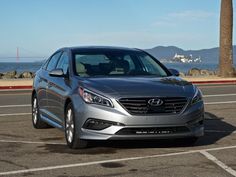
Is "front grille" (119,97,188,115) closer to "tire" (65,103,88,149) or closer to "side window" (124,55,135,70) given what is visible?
"tire" (65,103,88,149)

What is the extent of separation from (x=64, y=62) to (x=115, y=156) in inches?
97.7

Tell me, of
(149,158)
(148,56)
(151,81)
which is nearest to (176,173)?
(149,158)

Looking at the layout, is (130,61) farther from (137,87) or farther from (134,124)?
(134,124)

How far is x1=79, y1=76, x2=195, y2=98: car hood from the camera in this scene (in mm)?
8078

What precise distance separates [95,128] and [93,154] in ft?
1.24

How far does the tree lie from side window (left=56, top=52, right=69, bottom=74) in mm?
23132

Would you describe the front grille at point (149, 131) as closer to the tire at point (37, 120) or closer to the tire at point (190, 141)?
the tire at point (190, 141)

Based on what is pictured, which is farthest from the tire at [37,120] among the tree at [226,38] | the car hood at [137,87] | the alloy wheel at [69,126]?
the tree at [226,38]

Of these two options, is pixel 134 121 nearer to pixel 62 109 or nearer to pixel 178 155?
pixel 178 155

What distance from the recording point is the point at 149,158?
Result: 25.6 feet

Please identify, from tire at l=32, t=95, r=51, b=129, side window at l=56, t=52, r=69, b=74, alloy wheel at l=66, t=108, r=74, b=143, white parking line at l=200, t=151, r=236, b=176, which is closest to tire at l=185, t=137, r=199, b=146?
white parking line at l=200, t=151, r=236, b=176

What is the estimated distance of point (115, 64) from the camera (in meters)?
9.53

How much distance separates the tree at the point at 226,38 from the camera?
31922mm

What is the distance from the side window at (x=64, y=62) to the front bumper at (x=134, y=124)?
1.43 metres
